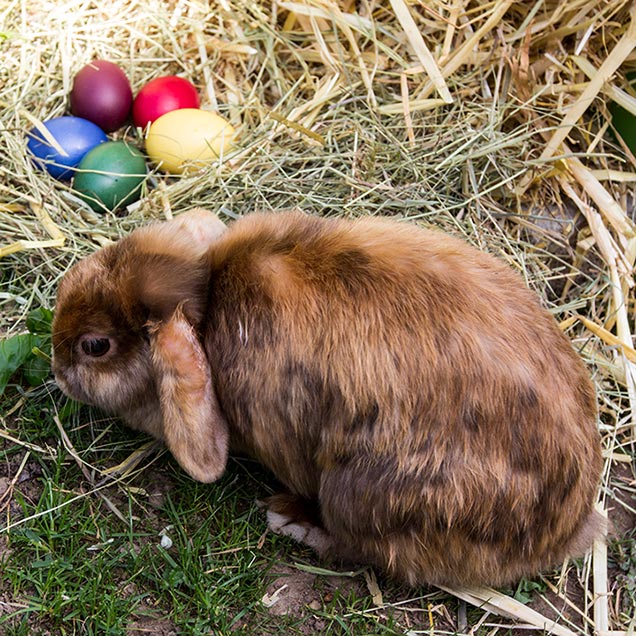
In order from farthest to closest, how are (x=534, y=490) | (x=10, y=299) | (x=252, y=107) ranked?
1. (x=252, y=107)
2. (x=10, y=299)
3. (x=534, y=490)

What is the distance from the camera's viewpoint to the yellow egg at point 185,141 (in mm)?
4371

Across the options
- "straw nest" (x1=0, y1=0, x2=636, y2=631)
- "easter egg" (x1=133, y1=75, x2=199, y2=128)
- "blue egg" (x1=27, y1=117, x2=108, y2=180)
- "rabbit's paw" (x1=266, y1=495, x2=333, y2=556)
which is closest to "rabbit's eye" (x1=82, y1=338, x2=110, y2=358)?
"straw nest" (x1=0, y1=0, x2=636, y2=631)

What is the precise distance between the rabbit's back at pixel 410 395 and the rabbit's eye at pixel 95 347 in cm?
42

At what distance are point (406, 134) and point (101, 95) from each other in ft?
5.41

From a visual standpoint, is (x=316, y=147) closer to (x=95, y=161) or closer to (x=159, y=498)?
(x=95, y=161)

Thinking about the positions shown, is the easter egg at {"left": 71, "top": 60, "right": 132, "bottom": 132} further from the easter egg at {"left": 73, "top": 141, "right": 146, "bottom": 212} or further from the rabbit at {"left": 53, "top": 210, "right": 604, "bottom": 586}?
the rabbit at {"left": 53, "top": 210, "right": 604, "bottom": 586}

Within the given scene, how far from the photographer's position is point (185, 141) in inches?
172

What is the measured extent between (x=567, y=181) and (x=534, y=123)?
37 centimetres

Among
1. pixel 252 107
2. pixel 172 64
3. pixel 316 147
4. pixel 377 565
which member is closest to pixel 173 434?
pixel 377 565

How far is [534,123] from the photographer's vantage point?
4.51 m

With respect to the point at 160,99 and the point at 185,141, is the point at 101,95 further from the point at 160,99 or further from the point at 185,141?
the point at 185,141

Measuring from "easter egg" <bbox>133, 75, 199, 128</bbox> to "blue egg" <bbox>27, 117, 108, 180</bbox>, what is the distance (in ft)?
1.04

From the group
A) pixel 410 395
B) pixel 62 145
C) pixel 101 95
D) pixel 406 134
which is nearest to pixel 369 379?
pixel 410 395

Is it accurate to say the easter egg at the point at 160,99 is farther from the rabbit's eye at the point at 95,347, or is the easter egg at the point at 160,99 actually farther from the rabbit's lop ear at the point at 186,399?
the rabbit's lop ear at the point at 186,399
